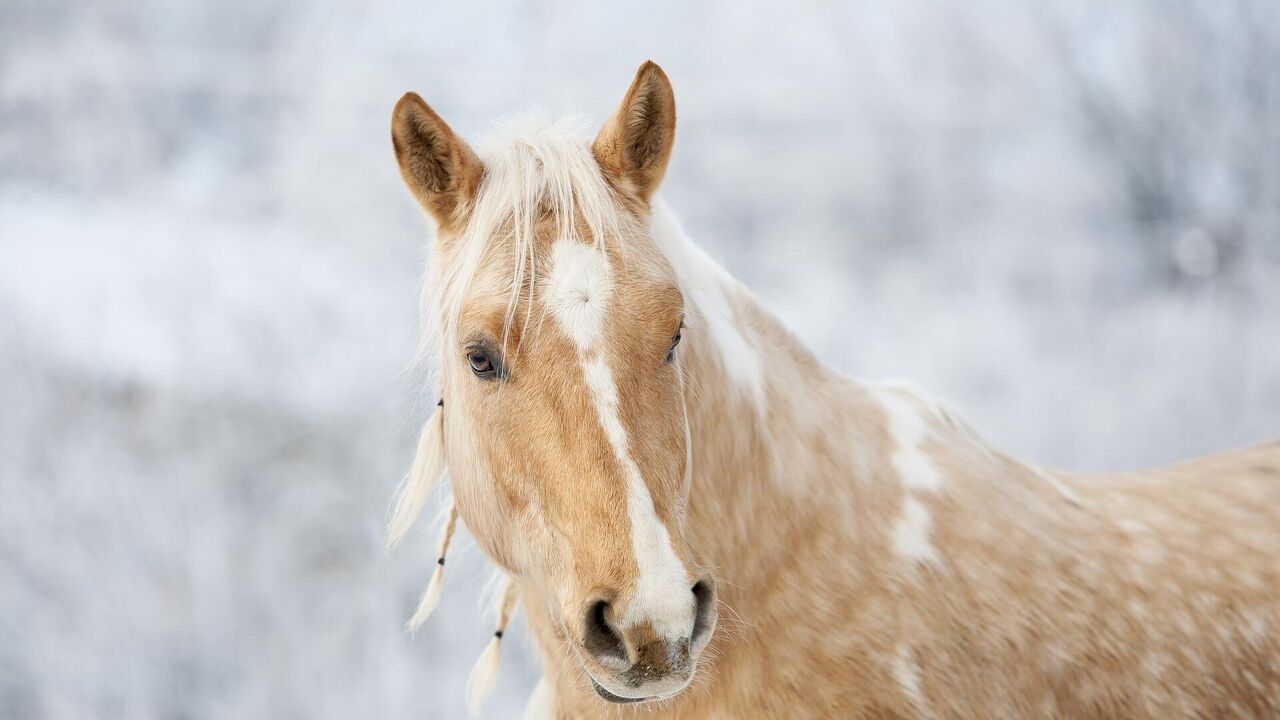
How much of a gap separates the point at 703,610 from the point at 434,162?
672 mm

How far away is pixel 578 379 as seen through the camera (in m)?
0.98

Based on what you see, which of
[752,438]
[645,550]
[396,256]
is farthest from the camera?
[396,256]

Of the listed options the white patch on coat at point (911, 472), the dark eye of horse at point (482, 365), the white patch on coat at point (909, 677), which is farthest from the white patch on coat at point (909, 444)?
the dark eye of horse at point (482, 365)

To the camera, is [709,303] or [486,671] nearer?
[709,303]

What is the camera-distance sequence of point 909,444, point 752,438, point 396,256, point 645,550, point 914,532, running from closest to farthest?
point 645,550 < point 752,438 < point 914,532 < point 909,444 < point 396,256

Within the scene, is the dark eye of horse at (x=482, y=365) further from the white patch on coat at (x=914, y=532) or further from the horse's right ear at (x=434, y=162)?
the white patch on coat at (x=914, y=532)

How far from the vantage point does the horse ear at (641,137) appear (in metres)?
1.15

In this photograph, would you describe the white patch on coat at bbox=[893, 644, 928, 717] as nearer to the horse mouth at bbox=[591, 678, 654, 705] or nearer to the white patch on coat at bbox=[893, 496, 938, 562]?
the white patch on coat at bbox=[893, 496, 938, 562]

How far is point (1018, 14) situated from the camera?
3014mm

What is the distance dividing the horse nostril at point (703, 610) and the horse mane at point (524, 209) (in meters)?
0.36

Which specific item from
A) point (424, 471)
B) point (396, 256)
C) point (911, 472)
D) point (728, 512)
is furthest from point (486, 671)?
point (396, 256)

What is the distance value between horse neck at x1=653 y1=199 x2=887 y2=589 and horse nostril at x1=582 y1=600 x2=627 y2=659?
0.28m

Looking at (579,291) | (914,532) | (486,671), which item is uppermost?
(579,291)

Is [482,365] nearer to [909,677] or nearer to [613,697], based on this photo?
[613,697]
